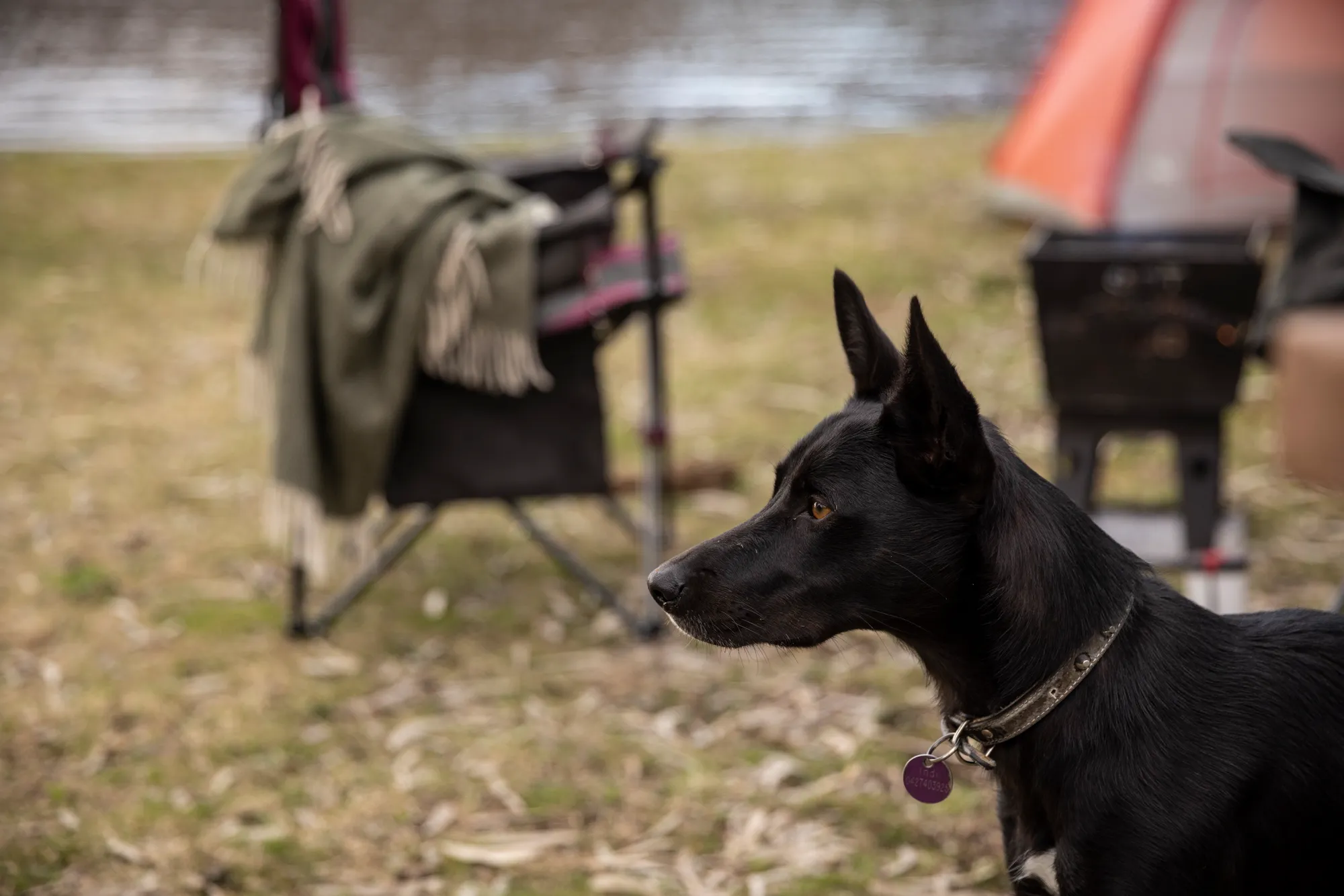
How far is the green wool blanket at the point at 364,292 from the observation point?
12.7ft

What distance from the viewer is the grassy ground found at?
3252 millimetres

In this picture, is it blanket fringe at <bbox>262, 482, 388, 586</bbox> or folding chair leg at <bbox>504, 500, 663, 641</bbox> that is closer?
blanket fringe at <bbox>262, 482, 388, 586</bbox>

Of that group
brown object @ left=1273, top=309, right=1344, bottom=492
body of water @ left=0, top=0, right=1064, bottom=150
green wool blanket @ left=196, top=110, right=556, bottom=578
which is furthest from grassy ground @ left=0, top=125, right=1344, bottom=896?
body of water @ left=0, top=0, right=1064, bottom=150

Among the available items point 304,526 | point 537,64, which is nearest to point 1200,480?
point 304,526

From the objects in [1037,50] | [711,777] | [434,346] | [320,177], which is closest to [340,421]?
[434,346]

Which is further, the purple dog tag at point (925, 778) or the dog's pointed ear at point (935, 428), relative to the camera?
the purple dog tag at point (925, 778)

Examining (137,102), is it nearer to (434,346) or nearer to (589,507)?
(589,507)

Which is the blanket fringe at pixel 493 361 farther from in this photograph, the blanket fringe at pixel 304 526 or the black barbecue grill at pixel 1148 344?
the black barbecue grill at pixel 1148 344

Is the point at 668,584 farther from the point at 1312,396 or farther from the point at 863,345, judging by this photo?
the point at 1312,396

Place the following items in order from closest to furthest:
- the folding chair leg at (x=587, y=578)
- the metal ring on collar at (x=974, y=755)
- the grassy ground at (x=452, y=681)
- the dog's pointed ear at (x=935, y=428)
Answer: the dog's pointed ear at (x=935, y=428) → the metal ring on collar at (x=974, y=755) → the grassy ground at (x=452, y=681) → the folding chair leg at (x=587, y=578)

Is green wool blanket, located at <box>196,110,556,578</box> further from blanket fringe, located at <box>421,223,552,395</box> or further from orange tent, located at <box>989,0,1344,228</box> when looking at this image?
orange tent, located at <box>989,0,1344,228</box>

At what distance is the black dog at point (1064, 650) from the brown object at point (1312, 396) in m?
1.26

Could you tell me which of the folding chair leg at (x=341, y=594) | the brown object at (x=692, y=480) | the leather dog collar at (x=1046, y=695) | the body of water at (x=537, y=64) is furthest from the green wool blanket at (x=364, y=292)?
the body of water at (x=537, y=64)

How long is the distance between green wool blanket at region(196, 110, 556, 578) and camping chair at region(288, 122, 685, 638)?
0.28 feet
